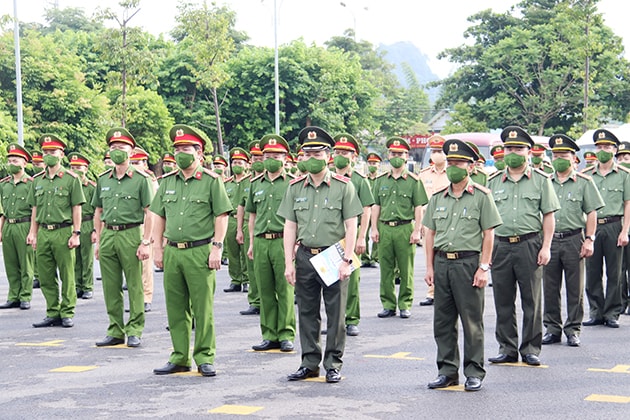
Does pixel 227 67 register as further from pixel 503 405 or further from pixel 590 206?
pixel 503 405

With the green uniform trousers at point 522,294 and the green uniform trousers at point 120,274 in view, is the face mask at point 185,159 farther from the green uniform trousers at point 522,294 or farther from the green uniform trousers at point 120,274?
the green uniform trousers at point 522,294

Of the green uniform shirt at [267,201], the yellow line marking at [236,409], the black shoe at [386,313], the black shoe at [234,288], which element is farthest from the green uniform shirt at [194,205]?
the black shoe at [234,288]

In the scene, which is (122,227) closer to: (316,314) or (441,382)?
(316,314)

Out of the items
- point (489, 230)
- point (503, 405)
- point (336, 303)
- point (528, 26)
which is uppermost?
point (528, 26)

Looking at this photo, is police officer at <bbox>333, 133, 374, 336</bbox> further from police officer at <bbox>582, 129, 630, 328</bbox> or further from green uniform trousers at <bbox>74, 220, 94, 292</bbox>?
green uniform trousers at <bbox>74, 220, 94, 292</bbox>

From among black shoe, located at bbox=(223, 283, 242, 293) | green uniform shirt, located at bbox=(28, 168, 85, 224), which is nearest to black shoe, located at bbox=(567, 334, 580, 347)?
green uniform shirt, located at bbox=(28, 168, 85, 224)

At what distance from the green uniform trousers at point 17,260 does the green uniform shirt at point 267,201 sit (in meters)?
4.12

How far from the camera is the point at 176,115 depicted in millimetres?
48031

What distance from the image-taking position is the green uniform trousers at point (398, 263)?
12562 millimetres

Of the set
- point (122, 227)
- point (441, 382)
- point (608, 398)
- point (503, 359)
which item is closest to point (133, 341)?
point (122, 227)

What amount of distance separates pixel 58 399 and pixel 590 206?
6.00m

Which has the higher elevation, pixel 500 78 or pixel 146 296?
pixel 500 78

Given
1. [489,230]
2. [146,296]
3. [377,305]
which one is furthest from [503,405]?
[146,296]

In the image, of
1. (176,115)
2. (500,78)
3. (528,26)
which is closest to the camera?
(176,115)
